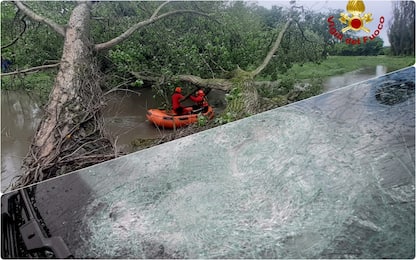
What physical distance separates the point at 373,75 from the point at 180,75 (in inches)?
32.5

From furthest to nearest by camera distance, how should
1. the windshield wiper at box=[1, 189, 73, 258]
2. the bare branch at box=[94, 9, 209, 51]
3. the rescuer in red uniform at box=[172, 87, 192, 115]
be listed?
the bare branch at box=[94, 9, 209, 51] → the rescuer in red uniform at box=[172, 87, 192, 115] → the windshield wiper at box=[1, 189, 73, 258]

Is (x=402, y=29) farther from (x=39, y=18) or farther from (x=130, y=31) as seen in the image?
(x=39, y=18)

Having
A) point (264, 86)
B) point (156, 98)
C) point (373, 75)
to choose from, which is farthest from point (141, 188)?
point (373, 75)

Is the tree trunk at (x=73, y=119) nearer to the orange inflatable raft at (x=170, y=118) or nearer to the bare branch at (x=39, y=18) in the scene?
the bare branch at (x=39, y=18)

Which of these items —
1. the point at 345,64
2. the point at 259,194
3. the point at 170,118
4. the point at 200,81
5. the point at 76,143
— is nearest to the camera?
the point at 259,194

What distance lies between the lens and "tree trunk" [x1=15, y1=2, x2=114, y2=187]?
1290 millimetres

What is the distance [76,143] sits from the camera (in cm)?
137

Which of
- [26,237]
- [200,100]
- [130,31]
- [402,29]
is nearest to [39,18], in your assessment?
[130,31]

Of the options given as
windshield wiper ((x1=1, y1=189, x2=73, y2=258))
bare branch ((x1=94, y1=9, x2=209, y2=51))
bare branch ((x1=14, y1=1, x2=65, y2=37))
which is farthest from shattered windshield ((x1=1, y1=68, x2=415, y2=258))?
bare branch ((x1=14, y1=1, x2=65, y2=37))

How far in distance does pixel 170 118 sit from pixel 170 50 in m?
0.40

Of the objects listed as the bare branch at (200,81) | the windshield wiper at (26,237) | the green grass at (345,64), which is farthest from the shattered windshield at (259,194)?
the bare branch at (200,81)

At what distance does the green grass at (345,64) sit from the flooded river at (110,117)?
0.03 metres

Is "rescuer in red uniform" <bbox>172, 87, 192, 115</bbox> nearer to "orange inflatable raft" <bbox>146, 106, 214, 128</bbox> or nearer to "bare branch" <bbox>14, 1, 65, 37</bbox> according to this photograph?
"orange inflatable raft" <bbox>146, 106, 214, 128</bbox>

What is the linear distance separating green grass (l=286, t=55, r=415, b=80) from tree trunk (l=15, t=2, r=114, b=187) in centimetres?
95
